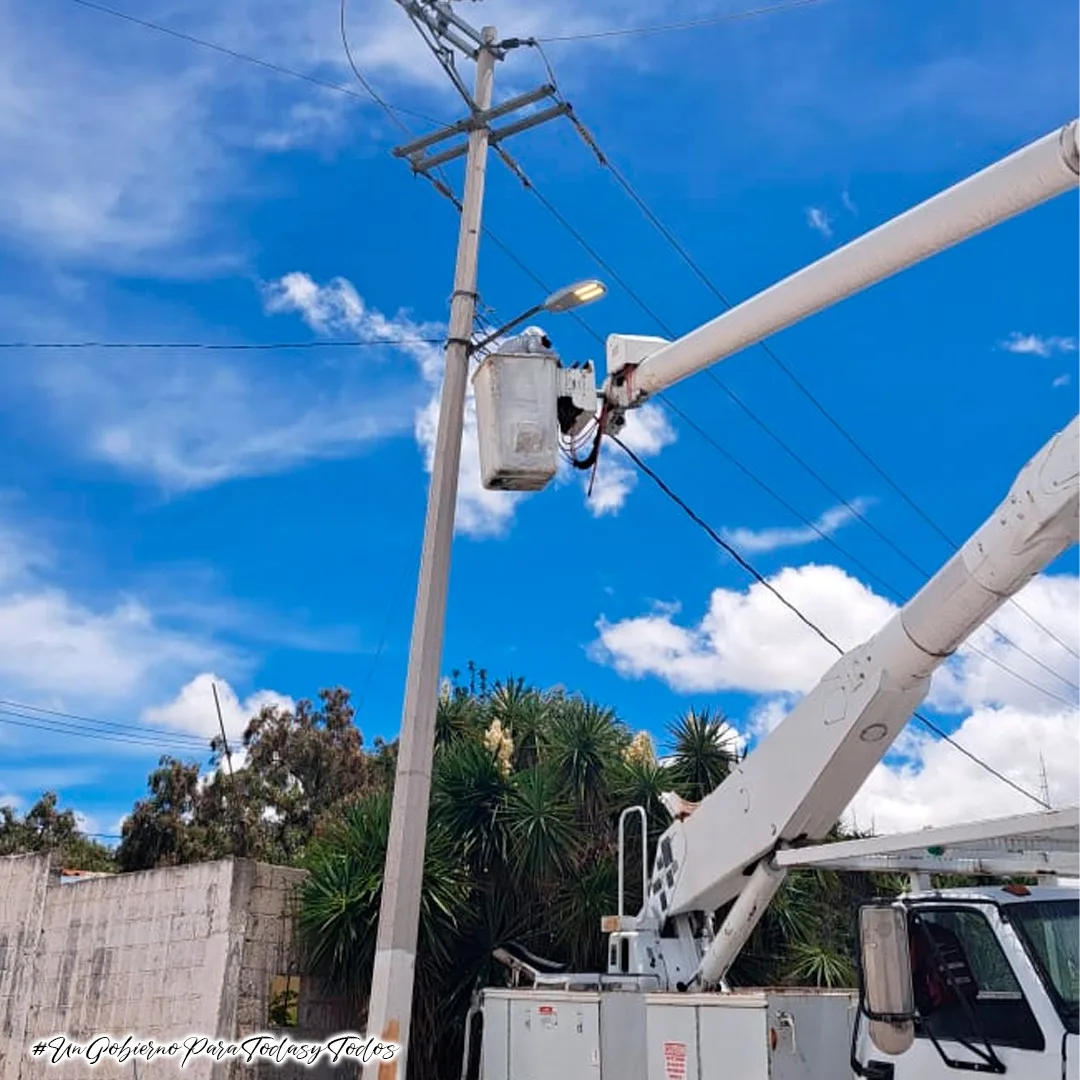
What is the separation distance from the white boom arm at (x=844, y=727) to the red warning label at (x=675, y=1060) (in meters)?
1.04

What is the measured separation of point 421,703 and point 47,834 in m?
33.7

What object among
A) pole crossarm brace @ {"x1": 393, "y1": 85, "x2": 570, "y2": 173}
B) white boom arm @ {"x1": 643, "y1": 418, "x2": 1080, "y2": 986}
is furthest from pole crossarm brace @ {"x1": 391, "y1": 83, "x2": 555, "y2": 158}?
white boom arm @ {"x1": 643, "y1": 418, "x2": 1080, "y2": 986}

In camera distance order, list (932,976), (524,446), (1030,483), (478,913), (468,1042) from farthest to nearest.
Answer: (478,913)
(468,1042)
(524,446)
(1030,483)
(932,976)

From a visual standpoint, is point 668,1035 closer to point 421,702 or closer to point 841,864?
point 841,864

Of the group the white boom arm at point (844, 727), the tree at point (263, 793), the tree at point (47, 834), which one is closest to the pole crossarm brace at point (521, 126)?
the white boom arm at point (844, 727)

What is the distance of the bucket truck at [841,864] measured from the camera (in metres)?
5.72

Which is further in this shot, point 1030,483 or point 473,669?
point 473,669

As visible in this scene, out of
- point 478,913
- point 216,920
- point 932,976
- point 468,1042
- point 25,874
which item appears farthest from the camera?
point 25,874

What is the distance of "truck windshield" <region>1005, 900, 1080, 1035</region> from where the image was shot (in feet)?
18.1

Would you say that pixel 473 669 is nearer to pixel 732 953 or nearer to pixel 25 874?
pixel 25 874

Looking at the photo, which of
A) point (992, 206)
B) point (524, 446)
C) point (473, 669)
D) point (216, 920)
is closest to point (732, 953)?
point (524, 446)

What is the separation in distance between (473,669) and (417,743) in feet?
64.8

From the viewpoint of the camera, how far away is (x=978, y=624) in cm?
711

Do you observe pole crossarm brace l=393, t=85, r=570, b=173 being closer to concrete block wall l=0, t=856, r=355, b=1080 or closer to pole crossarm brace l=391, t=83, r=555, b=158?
pole crossarm brace l=391, t=83, r=555, b=158
